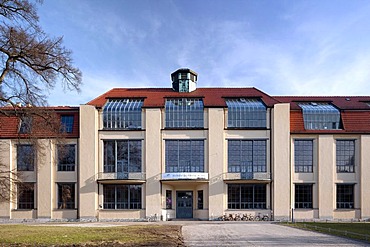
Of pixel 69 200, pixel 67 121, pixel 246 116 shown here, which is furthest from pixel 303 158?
pixel 67 121

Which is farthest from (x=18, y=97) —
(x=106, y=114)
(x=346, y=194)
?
(x=346, y=194)

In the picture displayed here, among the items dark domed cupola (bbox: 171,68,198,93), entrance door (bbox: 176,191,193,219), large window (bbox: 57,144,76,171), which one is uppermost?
dark domed cupola (bbox: 171,68,198,93)

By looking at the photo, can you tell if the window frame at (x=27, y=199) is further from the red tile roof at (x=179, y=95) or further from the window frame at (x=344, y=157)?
the window frame at (x=344, y=157)

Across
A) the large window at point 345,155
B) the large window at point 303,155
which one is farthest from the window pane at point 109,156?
the large window at point 345,155

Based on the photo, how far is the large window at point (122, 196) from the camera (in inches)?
1315

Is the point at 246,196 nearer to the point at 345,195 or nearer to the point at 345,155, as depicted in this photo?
the point at 345,195

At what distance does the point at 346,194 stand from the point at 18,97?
28.3m

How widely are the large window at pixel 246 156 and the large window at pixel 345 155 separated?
671 cm

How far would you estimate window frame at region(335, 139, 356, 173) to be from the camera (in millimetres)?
33844

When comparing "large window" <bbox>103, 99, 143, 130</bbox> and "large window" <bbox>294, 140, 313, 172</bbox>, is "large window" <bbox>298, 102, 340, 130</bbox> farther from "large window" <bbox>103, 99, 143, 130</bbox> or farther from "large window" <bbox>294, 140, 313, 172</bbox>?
"large window" <bbox>103, 99, 143, 130</bbox>

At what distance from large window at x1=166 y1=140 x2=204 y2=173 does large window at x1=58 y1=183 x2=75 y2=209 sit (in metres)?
8.69

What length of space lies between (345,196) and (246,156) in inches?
370

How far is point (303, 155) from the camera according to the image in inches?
1339

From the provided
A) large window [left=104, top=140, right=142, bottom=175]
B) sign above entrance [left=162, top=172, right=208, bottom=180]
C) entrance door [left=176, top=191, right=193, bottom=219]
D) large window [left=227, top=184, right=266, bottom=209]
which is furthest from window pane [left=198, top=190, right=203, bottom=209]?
large window [left=104, top=140, right=142, bottom=175]
